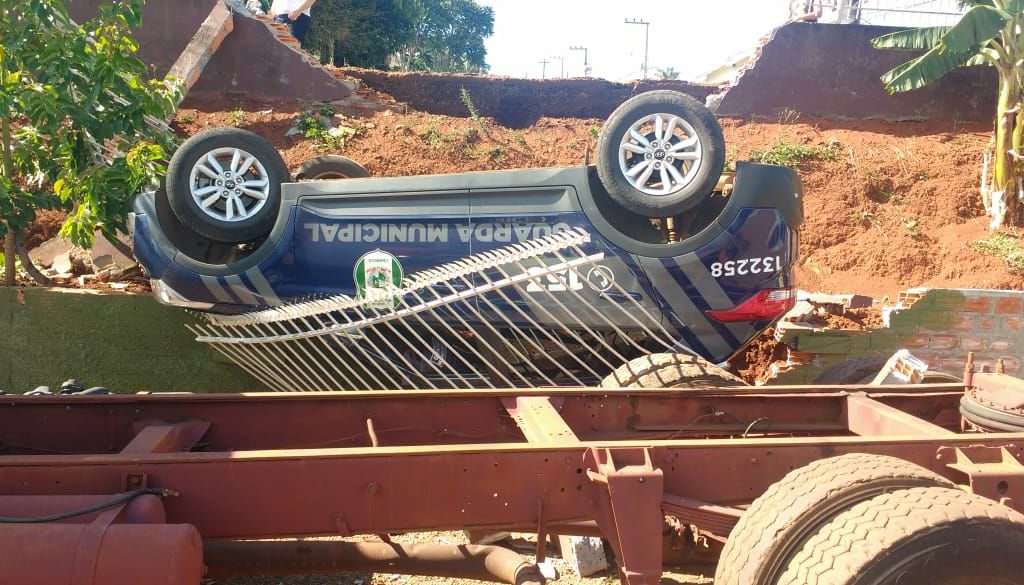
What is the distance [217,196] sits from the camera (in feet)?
18.7

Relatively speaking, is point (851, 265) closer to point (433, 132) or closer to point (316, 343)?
point (433, 132)

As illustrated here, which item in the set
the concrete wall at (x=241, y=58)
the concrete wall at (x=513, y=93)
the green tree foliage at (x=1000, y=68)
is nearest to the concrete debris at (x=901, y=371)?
the green tree foliage at (x=1000, y=68)

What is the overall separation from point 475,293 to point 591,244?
0.88 meters

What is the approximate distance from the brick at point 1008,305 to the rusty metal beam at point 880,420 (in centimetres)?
425

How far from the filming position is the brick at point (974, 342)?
7.32 m

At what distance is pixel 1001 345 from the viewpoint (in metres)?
7.34

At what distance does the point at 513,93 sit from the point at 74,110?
11063 mm

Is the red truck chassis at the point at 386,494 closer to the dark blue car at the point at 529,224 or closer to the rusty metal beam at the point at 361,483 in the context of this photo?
the rusty metal beam at the point at 361,483

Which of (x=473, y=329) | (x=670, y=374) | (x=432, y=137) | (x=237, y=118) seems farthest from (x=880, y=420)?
(x=237, y=118)

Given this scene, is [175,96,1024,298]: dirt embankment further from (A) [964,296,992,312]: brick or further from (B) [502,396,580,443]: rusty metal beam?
(B) [502,396,580,443]: rusty metal beam

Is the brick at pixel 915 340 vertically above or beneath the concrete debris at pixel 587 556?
above

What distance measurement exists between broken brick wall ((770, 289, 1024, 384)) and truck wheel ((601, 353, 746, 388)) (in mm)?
2583

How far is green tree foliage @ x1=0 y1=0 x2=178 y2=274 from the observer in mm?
6316

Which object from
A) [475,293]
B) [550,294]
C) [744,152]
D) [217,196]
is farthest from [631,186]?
[744,152]
